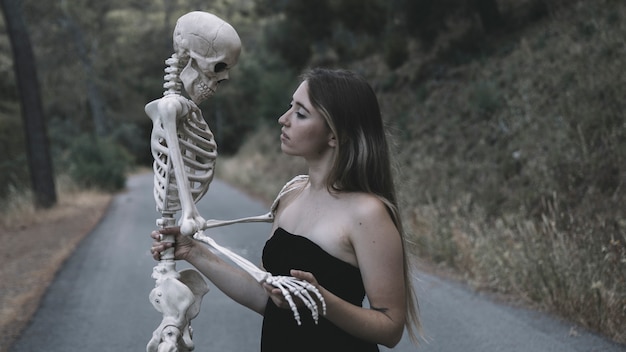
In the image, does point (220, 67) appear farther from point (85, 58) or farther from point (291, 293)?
point (85, 58)

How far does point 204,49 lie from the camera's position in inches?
95.3

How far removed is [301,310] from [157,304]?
58 cm

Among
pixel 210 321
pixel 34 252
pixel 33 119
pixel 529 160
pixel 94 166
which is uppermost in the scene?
pixel 529 160

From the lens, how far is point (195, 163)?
2537mm

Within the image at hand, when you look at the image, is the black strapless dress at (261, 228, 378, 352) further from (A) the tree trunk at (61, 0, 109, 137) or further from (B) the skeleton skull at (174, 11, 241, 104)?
(A) the tree trunk at (61, 0, 109, 137)

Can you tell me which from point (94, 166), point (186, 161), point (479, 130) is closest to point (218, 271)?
point (186, 161)

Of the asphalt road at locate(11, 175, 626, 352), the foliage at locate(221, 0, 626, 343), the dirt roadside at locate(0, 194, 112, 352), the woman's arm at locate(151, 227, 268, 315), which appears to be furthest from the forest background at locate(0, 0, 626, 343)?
the dirt roadside at locate(0, 194, 112, 352)

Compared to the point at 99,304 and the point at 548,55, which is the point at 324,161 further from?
the point at 548,55

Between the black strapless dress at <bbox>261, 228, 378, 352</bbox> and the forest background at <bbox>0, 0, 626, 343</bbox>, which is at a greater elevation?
the black strapless dress at <bbox>261, 228, 378, 352</bbox>

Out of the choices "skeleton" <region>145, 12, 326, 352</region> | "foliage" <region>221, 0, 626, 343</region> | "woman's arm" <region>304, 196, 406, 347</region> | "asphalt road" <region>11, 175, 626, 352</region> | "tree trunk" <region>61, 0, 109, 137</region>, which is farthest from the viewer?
"tree trunk" <region>61, 0, 109, 137</region>

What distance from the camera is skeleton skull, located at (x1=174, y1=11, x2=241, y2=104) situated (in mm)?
2404

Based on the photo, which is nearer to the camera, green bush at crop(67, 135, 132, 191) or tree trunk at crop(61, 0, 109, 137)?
green bush at crop(67, 135, 132, 191)

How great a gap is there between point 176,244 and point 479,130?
1024cm

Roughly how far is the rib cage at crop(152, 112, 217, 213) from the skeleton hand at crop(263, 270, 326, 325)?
70cm
